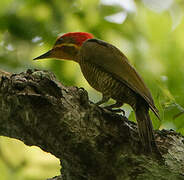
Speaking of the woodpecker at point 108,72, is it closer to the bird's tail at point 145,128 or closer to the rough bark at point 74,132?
the bird's tail at point 145,128

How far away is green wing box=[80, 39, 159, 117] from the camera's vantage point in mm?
3408

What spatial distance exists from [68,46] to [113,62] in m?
0.79

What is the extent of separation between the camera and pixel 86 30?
4.28 metres

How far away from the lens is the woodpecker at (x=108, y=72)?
3240mm

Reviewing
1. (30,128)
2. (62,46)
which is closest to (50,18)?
(62,46)

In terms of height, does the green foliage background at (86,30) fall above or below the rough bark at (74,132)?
above

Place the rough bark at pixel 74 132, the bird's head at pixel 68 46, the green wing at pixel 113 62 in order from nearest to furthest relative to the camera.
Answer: the rough bark at pixel 74 132 < the green wing at pixel 113 62 < the bird's head at pixel 68 46

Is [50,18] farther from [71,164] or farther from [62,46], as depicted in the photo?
[71,164]

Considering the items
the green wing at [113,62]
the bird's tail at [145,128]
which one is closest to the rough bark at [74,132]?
the bird's tail at [145,128]

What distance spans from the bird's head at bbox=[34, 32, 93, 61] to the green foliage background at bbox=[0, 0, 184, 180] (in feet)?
0.25

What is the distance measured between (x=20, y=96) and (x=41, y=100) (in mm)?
142

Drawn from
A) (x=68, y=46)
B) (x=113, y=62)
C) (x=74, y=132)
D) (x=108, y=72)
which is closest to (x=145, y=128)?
(x=74, y=132)

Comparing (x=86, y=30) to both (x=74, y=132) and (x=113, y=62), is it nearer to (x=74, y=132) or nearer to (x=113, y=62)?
(x=113, y=62)

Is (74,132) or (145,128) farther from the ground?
(145,128)
